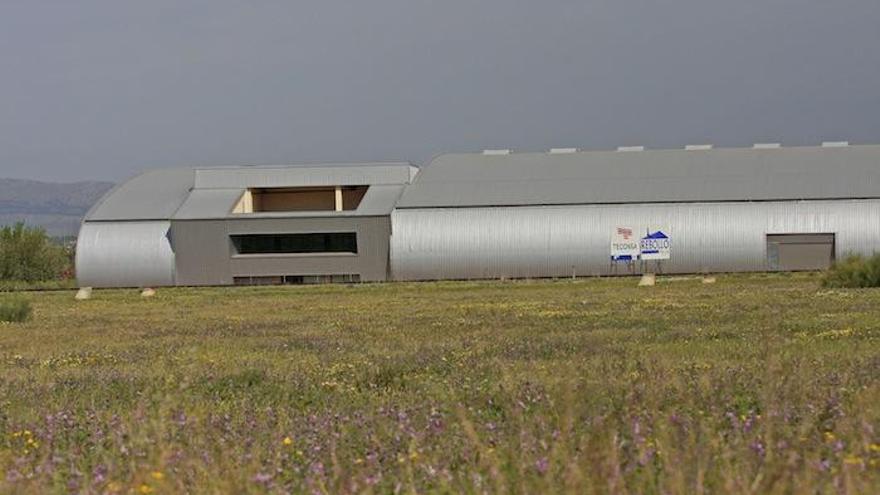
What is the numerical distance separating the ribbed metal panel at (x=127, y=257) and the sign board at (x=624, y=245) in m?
25.5

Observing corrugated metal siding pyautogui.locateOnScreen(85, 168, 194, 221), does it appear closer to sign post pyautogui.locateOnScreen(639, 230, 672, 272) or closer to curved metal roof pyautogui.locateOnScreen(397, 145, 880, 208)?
curved metal roof pyautogui.locateOnScreen(397, 145, 880, 208)

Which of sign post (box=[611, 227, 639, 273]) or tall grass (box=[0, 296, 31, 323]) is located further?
sign post (box=[611, 227, 639, 273])

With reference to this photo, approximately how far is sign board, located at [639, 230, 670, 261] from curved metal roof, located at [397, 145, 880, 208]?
86.6 inches

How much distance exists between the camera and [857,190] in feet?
227

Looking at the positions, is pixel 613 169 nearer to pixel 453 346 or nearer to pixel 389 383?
pixel 453 346

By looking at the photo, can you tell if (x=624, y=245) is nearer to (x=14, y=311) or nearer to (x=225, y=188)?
(x=225, y=188)

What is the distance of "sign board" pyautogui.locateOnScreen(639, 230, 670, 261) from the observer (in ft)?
227

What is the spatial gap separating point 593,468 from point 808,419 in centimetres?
246

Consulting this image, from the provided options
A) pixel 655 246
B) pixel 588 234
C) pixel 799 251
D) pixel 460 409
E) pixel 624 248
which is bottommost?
pixel 460 409

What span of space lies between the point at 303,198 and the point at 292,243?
381 inches

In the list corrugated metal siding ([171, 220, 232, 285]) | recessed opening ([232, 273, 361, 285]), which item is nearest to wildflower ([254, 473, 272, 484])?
recessed opening ([232, 273, 361, 285])

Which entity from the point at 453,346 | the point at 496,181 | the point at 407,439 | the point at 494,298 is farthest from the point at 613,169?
the point at 407,439

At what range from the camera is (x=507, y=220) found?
71.2 meters

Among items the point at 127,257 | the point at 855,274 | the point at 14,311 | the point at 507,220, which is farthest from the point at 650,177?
the point at 14,311
